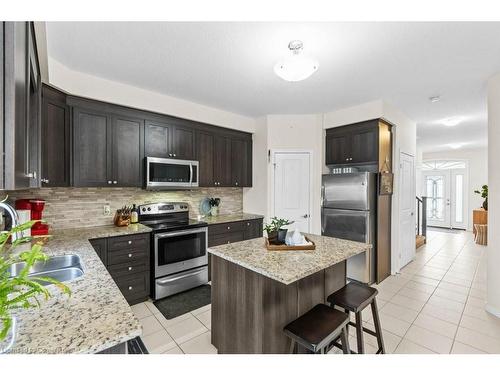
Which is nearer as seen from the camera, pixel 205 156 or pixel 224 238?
pixel 224 238

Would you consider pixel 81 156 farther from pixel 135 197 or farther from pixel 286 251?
pixel 286 251

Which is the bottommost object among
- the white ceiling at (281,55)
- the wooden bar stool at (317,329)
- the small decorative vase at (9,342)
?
the wooden bar stool at (317,329)

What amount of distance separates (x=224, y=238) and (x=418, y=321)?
99.0 inches

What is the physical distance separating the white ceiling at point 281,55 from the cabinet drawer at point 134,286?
230 centimetres

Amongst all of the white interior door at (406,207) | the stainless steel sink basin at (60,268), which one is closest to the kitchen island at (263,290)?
the stainless steel sink basin at (60,268)

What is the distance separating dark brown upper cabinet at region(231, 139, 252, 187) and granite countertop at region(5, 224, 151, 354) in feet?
9.70

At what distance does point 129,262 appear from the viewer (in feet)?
9.21

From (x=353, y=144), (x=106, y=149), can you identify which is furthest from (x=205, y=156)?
(x=353, y=144)

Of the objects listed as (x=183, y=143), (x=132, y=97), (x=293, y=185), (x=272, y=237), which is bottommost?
(x=272, y=237)

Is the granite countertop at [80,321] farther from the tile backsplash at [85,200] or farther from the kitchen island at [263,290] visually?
the tile backsplash at [85,200]

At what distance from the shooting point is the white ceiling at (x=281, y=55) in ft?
6.40

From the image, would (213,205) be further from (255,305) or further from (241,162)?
(255,305)

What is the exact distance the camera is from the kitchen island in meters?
1.63
